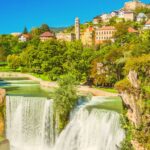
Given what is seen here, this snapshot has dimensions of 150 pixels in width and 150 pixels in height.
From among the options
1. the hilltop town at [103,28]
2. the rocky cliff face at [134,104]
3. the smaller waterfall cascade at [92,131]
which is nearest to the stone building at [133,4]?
the hilltop town at [103,28]

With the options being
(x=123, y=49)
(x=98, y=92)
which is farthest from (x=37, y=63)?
(x=98, y=92)

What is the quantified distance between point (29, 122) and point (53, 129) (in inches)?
84.2

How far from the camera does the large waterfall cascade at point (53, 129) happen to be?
20.2 meters

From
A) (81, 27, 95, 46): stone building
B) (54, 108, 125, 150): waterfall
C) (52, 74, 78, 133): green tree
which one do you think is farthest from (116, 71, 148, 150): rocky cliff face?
(81, 27, 95, 46): stone building

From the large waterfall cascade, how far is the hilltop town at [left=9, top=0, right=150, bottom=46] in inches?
1490

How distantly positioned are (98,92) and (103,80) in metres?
3.40

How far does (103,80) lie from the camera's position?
31.8 m

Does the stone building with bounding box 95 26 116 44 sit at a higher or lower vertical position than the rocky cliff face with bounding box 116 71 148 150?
higher

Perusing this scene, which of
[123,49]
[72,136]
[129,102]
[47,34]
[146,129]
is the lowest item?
[72,136]

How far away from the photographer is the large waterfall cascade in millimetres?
20203

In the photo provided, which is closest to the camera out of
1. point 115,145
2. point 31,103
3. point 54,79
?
point 115,145

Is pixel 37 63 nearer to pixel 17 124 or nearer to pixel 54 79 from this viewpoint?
pixel 54 79

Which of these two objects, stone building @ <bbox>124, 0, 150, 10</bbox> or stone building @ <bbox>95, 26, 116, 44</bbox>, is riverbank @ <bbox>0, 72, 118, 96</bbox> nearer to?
stone building @ <bbox>95, 26, 116, 44</bbox>

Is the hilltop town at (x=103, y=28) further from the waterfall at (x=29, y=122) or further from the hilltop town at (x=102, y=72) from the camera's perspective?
the waterfall at (x=29, y=122)
